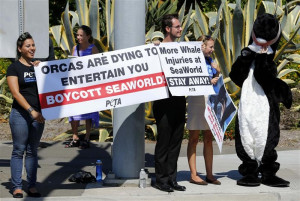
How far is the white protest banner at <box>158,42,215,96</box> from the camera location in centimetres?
808

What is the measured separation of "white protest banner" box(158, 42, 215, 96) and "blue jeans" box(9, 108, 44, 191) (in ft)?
4.95

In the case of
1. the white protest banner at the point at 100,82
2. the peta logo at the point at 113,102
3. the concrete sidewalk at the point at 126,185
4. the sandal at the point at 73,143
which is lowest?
the concrete sidewalk at the point at 126,185

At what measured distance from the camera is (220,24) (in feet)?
42.5

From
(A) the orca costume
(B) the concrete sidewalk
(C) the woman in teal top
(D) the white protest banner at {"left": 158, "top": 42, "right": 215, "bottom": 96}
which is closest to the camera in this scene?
(B) the concrete sidewalk

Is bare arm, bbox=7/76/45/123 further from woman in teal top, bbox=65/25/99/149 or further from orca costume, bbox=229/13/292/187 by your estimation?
woman in teal top, bbox=65/25/99/149

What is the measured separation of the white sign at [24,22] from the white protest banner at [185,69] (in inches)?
57.1

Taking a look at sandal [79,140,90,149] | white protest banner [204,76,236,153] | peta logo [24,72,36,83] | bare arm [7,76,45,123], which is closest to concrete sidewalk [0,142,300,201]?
sandal [79,140,90,149]

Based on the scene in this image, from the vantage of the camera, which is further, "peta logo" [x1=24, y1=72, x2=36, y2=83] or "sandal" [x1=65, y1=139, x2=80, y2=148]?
"sandal" [x1=65, y1=139, x2=80, y2=148]

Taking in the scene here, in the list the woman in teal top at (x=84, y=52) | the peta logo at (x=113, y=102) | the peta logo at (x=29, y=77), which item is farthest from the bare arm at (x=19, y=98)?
the woman in teal top at (x=84, y=52)

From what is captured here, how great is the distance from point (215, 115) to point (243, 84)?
0.51 m

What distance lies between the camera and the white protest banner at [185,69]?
8078mm

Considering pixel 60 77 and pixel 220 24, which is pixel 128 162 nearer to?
pixel 60 77

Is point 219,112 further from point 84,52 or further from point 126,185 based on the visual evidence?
point 84,52

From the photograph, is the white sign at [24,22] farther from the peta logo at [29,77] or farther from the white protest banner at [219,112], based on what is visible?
the white protest banner at [219,112]
